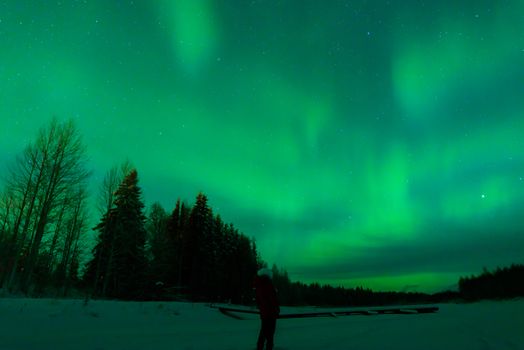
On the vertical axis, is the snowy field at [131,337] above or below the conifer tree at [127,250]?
below

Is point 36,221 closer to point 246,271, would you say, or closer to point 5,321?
point 5,321

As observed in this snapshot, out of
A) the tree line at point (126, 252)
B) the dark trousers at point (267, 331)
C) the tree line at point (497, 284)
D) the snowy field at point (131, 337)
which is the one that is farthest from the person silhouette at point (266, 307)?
the tree line at point (497, 284)

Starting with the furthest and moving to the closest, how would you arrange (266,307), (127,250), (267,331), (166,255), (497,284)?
(497,284)
(166,255)
(127,250)
(266,307)
(267,331)

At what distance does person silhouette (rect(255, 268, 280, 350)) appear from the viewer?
25.5ft

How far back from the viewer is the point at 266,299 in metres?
8.03

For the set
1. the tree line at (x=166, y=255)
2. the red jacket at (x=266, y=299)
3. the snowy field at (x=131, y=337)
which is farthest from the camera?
the tree line at (x=166, y=255)

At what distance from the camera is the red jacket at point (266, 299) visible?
7.95 meters

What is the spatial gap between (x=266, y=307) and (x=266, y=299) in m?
0.18

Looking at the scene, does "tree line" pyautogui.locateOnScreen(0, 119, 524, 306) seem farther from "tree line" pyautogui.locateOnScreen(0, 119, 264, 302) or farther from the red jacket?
the red jacket

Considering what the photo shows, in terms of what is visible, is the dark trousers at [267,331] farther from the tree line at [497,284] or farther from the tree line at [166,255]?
the tree line at [497,284]

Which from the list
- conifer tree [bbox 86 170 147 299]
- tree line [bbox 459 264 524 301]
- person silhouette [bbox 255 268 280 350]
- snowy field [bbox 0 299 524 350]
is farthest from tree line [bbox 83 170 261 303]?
tree line [bbox 459 264 524 301]

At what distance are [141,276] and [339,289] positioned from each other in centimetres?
9148

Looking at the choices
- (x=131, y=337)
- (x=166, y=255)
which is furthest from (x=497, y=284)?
(x=131, y=337)

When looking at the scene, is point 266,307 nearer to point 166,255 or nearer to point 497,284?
point 166,255
